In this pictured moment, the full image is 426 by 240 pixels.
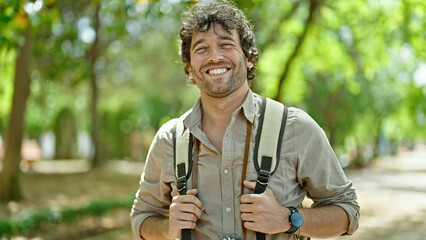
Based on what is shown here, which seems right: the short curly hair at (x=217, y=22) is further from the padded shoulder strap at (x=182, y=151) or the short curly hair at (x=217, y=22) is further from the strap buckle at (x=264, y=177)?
the strap buckle at (x=264, y=177)

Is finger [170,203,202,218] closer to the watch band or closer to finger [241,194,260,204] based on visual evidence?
finger [241,194,260,204]

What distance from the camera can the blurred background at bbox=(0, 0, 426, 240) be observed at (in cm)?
1002

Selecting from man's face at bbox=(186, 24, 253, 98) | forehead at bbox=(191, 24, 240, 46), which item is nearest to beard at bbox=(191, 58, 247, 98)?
man's face at bbox=(186, 24, 253, 98)

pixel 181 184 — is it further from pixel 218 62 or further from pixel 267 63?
pixel 267 63

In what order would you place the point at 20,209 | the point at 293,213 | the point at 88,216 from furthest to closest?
the point at 20,209
the point at 88,216
the point at 293,213

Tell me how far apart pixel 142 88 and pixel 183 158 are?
32.7 m

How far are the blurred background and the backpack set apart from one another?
77cm

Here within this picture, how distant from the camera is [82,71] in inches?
770

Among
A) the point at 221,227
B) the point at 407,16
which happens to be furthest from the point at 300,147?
the point at 407,16

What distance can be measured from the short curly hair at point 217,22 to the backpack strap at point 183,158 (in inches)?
15.6

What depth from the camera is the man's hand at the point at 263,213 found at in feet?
6.63

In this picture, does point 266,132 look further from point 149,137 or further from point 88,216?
point 149,137

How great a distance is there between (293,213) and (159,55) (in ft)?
103

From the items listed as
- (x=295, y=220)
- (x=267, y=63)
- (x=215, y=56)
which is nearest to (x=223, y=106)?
(x=215, y=56)
